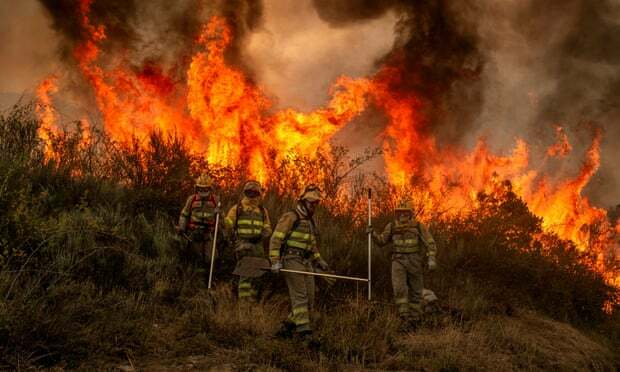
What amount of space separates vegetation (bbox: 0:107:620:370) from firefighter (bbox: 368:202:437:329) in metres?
0.42

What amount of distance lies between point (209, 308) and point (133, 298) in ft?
3.74

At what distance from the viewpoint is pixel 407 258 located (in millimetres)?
9000

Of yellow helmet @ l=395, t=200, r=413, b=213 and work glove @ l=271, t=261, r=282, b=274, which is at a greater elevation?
yellow helmet @ l=395, t=200, r=413, b=213

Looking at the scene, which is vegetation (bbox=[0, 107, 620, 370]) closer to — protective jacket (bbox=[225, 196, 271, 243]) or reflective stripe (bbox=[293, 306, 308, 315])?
reflective stripe (bbox=[293, 306, 308, 315])

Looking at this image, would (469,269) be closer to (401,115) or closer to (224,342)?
(224,342)

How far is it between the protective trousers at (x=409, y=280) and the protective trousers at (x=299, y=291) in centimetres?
204

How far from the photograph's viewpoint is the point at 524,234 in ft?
45.6

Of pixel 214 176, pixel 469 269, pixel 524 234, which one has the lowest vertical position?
pixel 469 269

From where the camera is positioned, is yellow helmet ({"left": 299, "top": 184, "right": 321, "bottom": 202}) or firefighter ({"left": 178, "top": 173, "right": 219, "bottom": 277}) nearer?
yellow helmet ({"left": 299, "top": 184, "right": 321, "bottom": 202})

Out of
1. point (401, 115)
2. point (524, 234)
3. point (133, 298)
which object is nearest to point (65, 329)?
point (133, 298)

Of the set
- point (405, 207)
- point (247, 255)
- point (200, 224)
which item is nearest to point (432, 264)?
point (405, 207)

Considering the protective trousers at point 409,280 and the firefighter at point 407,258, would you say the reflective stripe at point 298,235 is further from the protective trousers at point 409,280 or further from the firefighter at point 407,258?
the protective trousers at point 409,280

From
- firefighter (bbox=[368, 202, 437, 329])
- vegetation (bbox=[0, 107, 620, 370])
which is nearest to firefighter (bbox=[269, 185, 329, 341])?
vegetation (bbox=[0, 107, 620, 370])

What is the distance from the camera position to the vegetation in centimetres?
557
